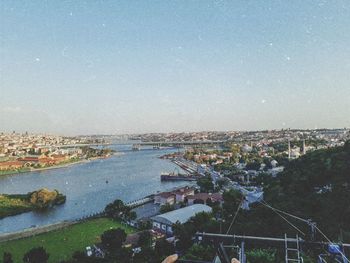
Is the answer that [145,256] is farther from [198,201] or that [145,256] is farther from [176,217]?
[198,201]

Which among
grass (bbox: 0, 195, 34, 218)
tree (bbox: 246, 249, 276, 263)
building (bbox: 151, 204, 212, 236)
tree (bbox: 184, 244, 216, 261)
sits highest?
tree (bbox: 246, 249, 276, 263)

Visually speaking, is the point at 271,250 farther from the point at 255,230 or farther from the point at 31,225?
the point at 31,225

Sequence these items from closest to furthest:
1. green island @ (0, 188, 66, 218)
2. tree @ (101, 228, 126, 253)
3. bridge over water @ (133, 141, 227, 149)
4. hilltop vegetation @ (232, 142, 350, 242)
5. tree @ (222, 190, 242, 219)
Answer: hilltop vegetation @ (232, 142, 350, 242), tree @ (101, 228, 126, 253), tree @ (222, 190, 242, 219), green island @ (0, 188, 66, 218), bridge over water @ (133, 141, 227, 149)

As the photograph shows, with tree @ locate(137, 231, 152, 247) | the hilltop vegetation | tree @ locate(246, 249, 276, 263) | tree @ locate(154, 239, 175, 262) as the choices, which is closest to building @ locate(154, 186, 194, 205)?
the hilltop vegetation

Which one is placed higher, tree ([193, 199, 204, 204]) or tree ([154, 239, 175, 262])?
tree ([154, 239, 175, 262])

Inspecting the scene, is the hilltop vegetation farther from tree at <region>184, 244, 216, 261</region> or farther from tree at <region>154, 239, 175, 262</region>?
tree at <region>154, 239, 175, 262</region>

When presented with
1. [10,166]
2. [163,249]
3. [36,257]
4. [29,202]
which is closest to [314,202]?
[163,249]
